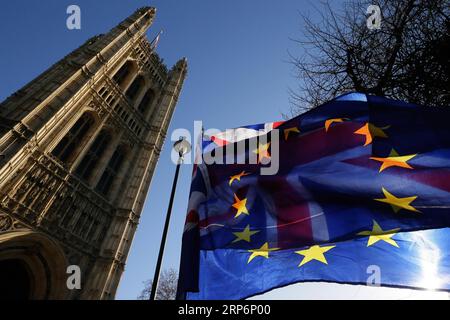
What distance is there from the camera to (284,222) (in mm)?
4312

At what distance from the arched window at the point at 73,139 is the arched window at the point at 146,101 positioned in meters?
7.98

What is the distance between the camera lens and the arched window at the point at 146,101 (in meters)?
30.3

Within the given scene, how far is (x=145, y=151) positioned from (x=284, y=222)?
23.8 meters

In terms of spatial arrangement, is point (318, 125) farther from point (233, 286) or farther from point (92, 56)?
point (92, 56)

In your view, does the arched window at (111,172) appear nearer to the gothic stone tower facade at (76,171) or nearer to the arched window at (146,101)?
the gothic stone tower facade at (76,171)

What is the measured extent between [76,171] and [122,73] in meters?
11.8

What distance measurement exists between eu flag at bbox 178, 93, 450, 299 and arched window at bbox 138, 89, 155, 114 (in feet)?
88.3

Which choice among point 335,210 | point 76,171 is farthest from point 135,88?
point 335,210

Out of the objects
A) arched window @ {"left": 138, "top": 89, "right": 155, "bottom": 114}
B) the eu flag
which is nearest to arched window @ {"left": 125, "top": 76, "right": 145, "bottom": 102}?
arched window @ {"left": 138, "top": 89, "right": 155, "bottom": 114}

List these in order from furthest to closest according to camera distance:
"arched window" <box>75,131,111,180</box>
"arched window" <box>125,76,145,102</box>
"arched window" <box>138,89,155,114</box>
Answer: "arched window" <box>138,89,155,114</box>
"arched window" <box>125,76,145,102</box>
"arched window" <box>75,131,111,180</box>

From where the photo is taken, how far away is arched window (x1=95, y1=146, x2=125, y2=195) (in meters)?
Answer: 22.3

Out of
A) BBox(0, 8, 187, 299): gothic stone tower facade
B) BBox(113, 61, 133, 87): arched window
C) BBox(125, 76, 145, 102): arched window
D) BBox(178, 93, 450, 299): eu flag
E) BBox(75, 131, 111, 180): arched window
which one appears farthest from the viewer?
BBox(125, 76, 145, 102): arched window

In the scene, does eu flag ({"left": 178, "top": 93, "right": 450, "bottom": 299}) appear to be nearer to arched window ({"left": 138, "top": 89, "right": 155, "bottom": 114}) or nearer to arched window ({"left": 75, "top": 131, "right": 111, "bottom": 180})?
Answer: arched window ({"left": 75, "top": 131, "right": 111, "bottom": 180})

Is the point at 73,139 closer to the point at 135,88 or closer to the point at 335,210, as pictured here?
the point at 135,88
